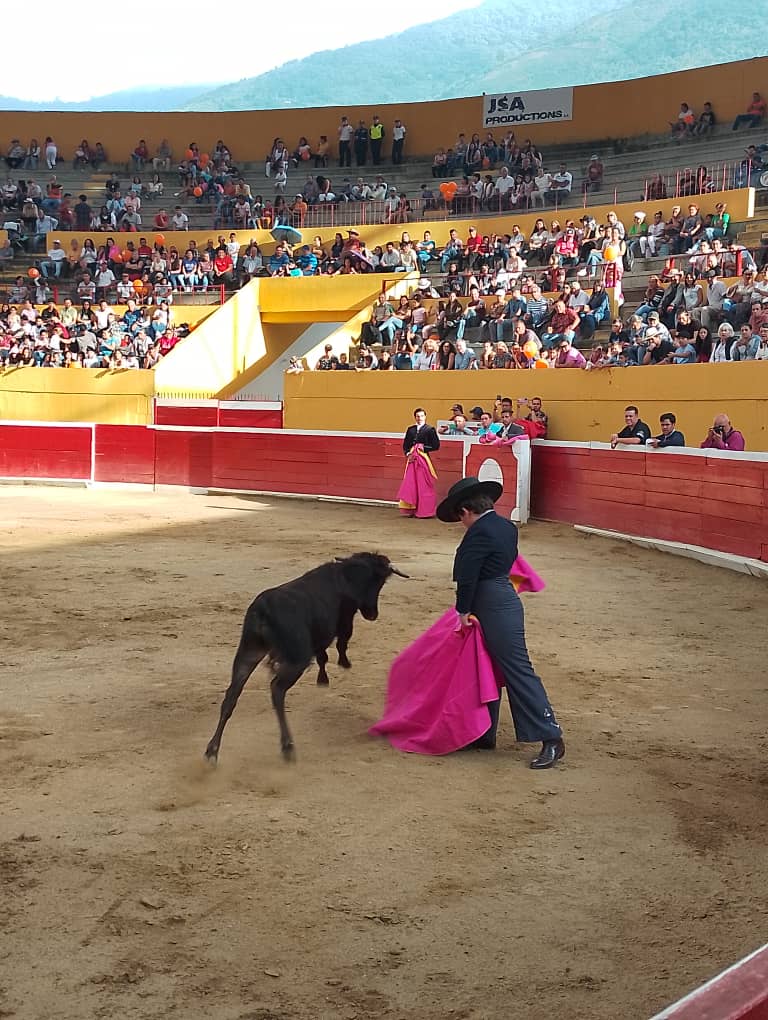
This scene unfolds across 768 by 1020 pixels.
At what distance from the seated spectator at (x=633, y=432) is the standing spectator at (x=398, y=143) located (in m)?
15.3

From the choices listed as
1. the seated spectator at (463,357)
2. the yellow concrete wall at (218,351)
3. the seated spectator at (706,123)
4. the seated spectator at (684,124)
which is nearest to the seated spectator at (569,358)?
the seated spectator at (463,357)

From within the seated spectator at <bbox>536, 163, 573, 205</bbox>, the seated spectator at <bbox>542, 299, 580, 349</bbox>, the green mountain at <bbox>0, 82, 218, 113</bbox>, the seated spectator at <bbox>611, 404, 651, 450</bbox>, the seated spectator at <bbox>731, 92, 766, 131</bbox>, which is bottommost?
the seated spectator at <bbox>611, 404, 651, 450</bbox>

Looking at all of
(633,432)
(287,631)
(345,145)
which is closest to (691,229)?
(633,432)

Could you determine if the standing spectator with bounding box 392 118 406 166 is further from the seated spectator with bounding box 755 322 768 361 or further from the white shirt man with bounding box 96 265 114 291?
the seated spectator with bounding box 755 322 768 361

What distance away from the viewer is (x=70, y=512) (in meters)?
13.4

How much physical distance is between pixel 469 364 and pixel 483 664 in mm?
10727

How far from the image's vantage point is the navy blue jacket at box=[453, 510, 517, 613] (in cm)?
435

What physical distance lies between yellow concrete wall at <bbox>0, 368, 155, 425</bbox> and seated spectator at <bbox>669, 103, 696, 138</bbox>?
35.5ft

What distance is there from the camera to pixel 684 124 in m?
21.5

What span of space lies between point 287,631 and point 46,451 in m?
14.3

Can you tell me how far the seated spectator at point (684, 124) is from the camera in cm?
2141

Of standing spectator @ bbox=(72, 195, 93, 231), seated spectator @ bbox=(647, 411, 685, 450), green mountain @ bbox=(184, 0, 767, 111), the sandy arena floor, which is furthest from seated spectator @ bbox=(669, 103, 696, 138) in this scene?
green mountain @ bbox=(184, 0, 767, 111)

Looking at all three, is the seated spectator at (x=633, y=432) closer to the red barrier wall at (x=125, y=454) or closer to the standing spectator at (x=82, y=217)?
the red barrier wall at (x=125, y=454)

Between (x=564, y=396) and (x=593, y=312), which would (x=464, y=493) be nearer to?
(x=564, y=396)
